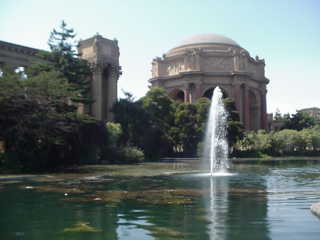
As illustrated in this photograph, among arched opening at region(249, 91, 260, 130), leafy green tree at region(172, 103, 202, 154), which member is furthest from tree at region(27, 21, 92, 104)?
arched opening at region(249, 91, 260, 130)

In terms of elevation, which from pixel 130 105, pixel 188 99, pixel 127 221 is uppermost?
pixel 188 99

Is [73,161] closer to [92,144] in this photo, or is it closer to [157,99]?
[92,144]

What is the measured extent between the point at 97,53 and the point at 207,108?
17.2 meters

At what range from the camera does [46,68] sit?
3366 cm

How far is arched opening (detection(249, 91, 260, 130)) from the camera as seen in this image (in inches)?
3460

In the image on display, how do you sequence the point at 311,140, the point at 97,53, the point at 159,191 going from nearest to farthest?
the point at 159,191 → the point at 97,53 → the point at 311,140

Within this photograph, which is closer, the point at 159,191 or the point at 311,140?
the point at 159,191

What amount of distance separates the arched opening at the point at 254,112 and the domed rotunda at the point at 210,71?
0.54 m

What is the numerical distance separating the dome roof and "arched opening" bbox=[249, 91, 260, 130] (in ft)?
41.1

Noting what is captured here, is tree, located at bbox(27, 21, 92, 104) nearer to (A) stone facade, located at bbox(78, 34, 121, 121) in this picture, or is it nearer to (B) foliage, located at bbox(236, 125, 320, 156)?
(A) stone facade, located at bbox(78, 34, 121, 121)

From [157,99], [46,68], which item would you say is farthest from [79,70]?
[157,99]

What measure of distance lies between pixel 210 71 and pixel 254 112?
669 inches

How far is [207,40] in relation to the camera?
83375 millimetres

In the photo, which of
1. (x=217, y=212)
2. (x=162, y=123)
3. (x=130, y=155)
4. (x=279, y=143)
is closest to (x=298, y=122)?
(x=279, y=143)
